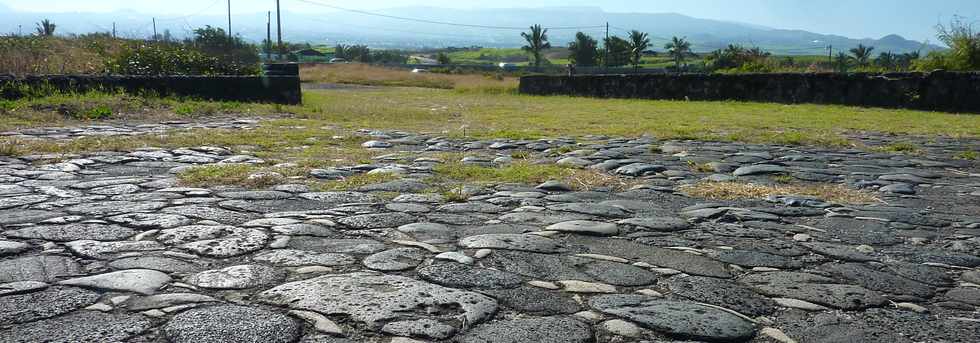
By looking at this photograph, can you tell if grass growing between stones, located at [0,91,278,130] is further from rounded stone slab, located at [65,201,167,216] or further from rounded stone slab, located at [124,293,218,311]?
rounded stone slab, located at [124,293,218,311]

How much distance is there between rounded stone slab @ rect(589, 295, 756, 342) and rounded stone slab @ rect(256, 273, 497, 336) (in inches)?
15.6

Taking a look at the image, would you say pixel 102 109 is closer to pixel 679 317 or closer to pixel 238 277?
pixel 238 277

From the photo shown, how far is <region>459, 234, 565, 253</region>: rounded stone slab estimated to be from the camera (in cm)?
336

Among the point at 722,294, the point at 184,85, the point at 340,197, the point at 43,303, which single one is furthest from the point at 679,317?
the point at 184,85

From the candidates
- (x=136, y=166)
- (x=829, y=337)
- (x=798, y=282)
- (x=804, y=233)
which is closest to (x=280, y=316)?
(x=829, y=337)

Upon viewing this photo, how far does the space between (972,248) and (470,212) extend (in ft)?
7.33

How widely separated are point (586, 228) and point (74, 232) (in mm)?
2182

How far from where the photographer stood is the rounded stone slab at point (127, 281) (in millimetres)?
2670

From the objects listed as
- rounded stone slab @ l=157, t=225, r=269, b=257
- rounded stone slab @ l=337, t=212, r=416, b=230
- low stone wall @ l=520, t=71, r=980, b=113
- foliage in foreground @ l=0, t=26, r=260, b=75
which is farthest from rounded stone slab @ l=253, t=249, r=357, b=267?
low stone wall @ l=520, t=71, r=980, b=113

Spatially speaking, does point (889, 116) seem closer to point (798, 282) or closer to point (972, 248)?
point (972, 248)

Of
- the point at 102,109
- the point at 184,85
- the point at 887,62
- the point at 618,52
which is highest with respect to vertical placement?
the point at 618,52

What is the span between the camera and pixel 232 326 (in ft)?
7.68

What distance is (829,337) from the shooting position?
7.85ft

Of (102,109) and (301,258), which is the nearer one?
(301,258)
